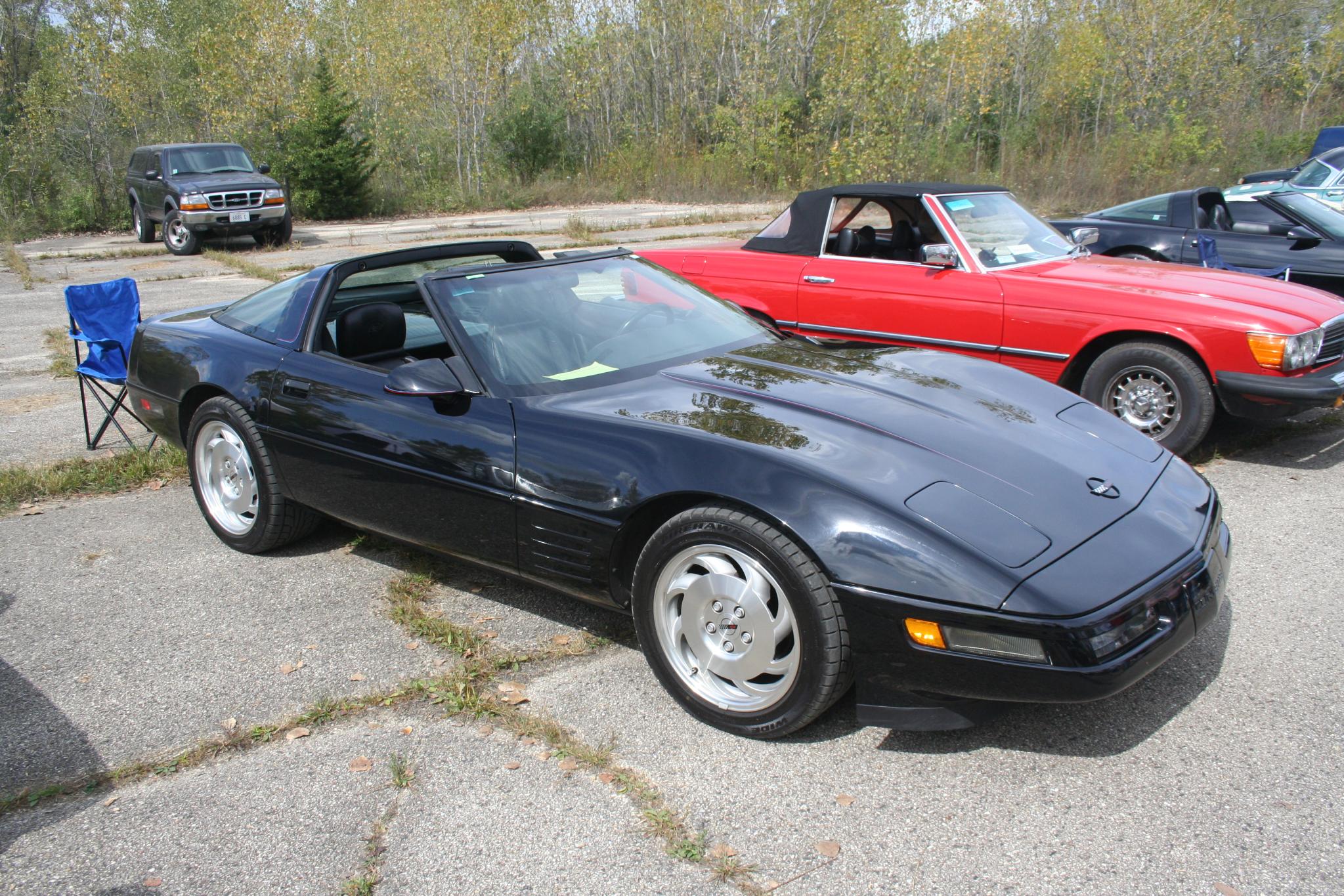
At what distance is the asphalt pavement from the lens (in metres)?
2.34

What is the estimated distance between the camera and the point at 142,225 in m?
19.6

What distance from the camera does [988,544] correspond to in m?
2.57

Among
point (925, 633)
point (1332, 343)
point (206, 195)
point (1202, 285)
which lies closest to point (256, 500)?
point (925, 633)

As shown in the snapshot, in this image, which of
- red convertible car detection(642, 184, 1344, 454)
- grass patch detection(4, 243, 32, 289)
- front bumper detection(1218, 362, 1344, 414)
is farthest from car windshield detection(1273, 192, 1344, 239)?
grass patch detection(4, 243, 32, 289)

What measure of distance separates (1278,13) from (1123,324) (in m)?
30.6

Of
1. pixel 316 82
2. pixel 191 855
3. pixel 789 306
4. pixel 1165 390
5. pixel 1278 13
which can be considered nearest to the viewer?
pixel 191 855

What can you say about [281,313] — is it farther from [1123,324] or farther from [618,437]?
[1123,324]

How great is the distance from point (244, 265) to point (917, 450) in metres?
14.7

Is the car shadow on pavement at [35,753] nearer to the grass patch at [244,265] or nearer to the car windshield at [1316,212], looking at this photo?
the car windshield at [1316,212]

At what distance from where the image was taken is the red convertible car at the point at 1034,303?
527 cm

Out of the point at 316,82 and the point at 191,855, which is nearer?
the point at 191,855

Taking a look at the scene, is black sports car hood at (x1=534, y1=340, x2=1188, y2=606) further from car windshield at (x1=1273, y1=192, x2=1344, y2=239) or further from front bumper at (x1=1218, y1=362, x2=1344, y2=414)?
→ car windshield at (x1=1273, y1=192, x2=1344, y2=239)

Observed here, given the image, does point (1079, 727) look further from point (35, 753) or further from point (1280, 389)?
point (1280, 389)

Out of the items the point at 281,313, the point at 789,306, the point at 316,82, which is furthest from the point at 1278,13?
the point at 281,313
